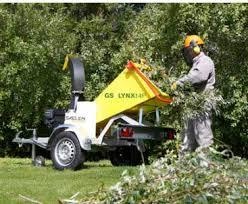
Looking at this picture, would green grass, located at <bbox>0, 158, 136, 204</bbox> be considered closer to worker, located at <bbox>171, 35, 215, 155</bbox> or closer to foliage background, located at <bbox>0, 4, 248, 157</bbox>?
worker, located at <bbox>171, 35, 215, 155</bbox>

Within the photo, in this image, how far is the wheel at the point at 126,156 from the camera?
1206 cm

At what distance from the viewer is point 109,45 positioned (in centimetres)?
2206

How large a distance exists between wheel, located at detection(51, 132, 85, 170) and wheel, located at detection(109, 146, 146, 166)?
4.65 feet

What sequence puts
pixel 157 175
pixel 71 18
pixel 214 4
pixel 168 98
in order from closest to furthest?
pixel 157 175
pixel 168 98
pixel 214 4
pixel 71 18

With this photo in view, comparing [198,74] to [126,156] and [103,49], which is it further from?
[103,49]

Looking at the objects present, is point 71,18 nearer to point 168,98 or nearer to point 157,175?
point 168,98

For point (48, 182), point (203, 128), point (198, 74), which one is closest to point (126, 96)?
point (198, 74)

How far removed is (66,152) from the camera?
35.7 ft

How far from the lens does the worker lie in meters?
8.97

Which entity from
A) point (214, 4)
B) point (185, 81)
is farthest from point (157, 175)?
point (214, 4)

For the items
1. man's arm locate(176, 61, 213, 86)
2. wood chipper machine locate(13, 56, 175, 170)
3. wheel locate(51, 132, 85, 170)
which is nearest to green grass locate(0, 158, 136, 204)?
wheel locate(51, 132, 85, 170)

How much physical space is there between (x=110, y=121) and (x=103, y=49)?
9.74 metres

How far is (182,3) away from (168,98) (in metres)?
5.18

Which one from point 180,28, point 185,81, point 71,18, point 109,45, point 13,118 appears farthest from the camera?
point 71,18
